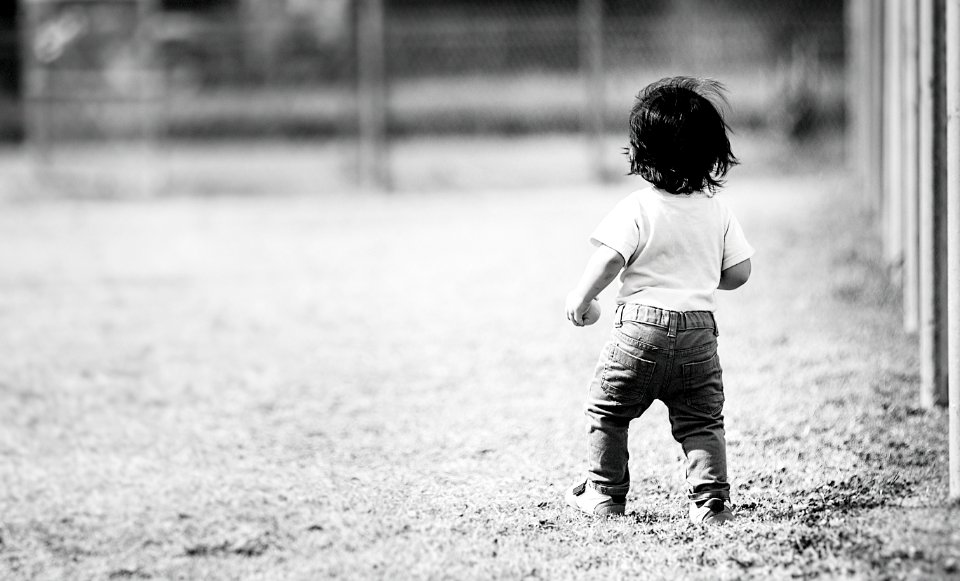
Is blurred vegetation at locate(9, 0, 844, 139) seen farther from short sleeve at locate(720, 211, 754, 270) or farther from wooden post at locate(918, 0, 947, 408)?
short sleeve at locate(720, 211, 754, 270)

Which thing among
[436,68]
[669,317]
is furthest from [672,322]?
[436,68]

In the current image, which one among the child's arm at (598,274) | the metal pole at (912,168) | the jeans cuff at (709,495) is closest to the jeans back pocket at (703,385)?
the jeans cuff at (709,495)

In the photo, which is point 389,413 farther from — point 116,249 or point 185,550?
→ point 116,249

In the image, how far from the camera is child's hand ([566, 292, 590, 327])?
11.3 feet

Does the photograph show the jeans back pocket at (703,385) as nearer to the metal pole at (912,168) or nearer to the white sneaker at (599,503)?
the white sneaker at (599,503)

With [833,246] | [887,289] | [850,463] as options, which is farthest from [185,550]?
[833,246]

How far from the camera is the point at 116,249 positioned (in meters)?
10.3

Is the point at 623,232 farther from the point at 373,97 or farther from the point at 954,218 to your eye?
the point at 373,97

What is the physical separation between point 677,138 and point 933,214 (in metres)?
1.69

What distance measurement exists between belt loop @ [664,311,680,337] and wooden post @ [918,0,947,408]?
59.2 inches

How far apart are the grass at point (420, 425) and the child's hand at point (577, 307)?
570 mm

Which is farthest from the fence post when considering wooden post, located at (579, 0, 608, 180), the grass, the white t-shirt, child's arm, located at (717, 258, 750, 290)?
wooden post, located at (579, 0, 608, 180)

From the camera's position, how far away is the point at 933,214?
462 centimetres

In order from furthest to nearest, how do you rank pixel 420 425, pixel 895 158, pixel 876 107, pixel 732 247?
1. pixel 876 107
2. pixel 895 158
3. pixel 420 425
4. pixel 732 247
